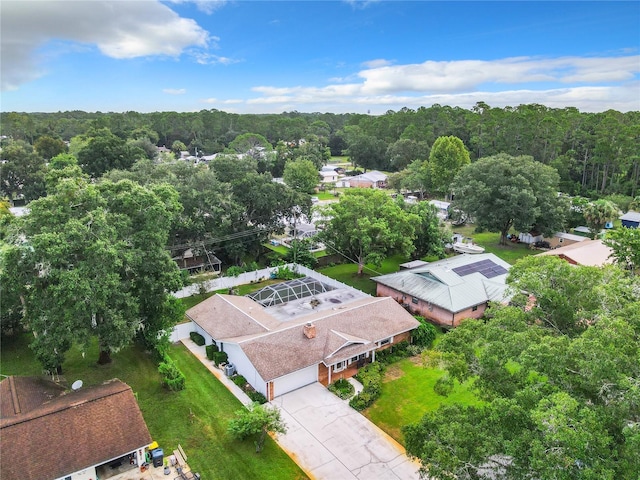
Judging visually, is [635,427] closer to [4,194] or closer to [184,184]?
[184,184]

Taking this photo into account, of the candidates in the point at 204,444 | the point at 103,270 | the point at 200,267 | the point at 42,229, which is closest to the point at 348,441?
the point at 204,444

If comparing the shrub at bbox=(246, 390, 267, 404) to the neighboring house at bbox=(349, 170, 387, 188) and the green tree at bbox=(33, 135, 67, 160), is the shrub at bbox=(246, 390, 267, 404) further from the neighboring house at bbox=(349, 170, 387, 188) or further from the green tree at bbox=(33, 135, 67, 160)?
the green tree at bbox=(33, 135, 67, 160)

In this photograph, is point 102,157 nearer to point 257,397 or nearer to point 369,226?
point 369,226

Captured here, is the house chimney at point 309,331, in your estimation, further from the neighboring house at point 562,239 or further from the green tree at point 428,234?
the neighboring house at point 562,239

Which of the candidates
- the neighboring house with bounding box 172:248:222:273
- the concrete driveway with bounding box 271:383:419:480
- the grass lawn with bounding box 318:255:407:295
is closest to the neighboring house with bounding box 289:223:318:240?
the grass lawn with bounding box 318:255:407:295

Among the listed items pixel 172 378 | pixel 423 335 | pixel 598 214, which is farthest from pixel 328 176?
pixel 172 378

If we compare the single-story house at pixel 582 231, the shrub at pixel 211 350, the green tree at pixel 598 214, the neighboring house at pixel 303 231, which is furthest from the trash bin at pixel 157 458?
the single-story house at pixel 582 231
